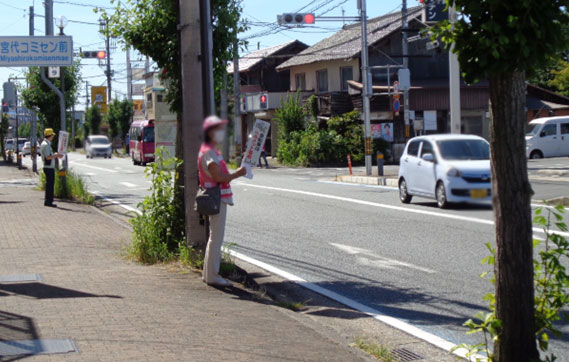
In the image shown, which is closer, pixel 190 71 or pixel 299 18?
pixel 190 71

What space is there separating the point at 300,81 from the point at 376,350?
46.6 metres

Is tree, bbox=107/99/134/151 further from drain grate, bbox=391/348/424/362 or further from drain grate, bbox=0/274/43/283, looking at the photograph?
drain grate, bbox=0/274/43/283

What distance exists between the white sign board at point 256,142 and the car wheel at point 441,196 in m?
1.45

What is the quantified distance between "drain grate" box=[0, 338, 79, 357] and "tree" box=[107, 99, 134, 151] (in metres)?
2.16

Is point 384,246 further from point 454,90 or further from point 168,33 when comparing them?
point 454,90

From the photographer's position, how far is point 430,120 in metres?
2.49

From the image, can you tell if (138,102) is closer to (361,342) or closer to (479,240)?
(361,342)

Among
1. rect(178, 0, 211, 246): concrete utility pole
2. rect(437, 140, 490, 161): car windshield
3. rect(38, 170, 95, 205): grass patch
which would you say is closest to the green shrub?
rect(178, 0, 211, 246): concrete utility pole

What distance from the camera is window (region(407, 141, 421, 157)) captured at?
8.00 ft

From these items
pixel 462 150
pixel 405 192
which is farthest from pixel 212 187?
pixel 462 150

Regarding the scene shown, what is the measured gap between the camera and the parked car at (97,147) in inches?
111

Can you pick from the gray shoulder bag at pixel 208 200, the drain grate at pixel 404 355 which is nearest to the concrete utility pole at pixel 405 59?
the drain grate at pixel 404 355

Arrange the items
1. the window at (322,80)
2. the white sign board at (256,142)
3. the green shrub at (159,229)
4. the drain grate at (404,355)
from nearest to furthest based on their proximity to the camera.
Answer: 1. the white sign board at (256,142)
2. the drain grate at (404,355)
3. the green shrub at (159,229)
4. the window at (322,80)

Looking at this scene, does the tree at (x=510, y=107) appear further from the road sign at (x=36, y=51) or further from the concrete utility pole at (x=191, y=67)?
the road sign at (x=36, y=51)
